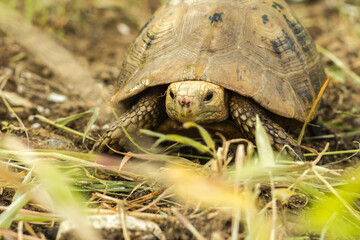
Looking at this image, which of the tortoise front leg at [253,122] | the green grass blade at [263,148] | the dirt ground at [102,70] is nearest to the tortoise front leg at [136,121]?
the dirt ground at [102,70]

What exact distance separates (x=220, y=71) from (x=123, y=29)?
3147 mm

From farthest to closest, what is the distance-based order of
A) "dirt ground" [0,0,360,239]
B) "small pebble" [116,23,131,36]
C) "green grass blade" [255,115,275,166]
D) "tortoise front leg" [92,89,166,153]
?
"small pebble" [116,23,131,36] < "dirt ground" [0,0,360,239] < "tortoise front leg" [92,89,166,153] < "green grass blade" [255,115,275,166]

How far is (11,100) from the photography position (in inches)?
127

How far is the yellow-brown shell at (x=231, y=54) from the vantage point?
2.38m

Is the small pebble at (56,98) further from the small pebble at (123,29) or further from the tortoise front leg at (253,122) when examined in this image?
the small pebble at (123,29)

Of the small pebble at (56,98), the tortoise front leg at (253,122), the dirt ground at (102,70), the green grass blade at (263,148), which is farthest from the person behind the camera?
the small pebble at (56,98)

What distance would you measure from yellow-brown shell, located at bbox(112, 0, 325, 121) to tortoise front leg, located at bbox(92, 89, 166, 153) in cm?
11

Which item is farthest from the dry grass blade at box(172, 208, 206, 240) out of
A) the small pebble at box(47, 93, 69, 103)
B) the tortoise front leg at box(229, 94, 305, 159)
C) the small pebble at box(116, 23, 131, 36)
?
the small pebble at box(116, 23, 131, 36)

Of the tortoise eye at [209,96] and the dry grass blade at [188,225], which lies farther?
the tortoise eye at [209,96]

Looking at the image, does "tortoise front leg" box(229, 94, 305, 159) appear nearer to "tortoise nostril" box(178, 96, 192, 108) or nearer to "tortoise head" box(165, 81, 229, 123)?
"tortoise head" box(165, 81, 229, 123)

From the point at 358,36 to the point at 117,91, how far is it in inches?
146

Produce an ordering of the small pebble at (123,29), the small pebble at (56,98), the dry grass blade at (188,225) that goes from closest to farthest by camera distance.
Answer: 1. the dry grass blade at (188,225)
2. the small pebble at (56,98)
3. the small pebble at (123,29)

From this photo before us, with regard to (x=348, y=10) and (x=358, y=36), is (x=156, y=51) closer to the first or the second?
(x=358, y=36)

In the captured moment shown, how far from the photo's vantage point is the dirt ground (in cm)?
292
